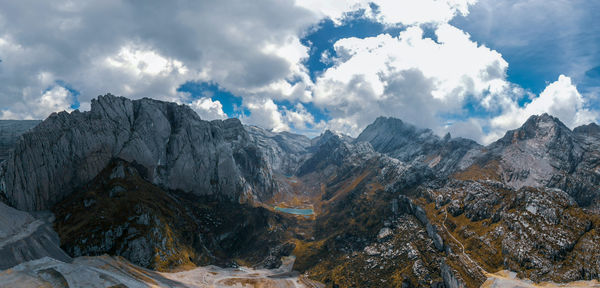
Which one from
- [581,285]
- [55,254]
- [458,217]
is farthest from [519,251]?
[55,254]

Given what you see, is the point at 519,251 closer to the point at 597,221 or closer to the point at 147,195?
the point at 597,221

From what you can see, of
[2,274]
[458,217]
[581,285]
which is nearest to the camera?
[2,274]

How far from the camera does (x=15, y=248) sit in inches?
4481

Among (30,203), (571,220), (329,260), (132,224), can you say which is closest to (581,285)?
(571,220)

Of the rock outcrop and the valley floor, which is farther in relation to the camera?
the rock outcrop

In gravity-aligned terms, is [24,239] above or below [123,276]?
above

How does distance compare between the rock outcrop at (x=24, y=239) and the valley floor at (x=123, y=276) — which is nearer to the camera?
the valley floor at (x=123, y=276)

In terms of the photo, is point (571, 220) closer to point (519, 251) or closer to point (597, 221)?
point (597, 221)

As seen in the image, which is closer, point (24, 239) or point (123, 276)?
point (123, 276)

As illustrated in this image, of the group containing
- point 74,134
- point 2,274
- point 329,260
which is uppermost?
point 74,134

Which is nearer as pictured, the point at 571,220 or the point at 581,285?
the point at 581,285

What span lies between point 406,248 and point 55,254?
598 feet

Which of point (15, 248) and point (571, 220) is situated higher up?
point (571, 220)

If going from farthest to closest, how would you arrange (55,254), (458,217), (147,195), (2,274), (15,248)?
(147,195) < (458,217) < (55,254) < (15,248) < (2,274)
